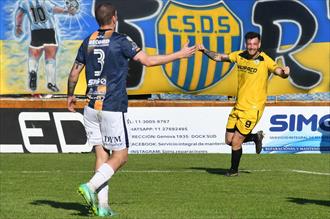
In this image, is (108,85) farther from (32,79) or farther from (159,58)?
(32,79)

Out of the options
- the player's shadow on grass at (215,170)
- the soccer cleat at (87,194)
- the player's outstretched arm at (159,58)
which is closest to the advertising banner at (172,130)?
the player's shadow on grass at (215,170)

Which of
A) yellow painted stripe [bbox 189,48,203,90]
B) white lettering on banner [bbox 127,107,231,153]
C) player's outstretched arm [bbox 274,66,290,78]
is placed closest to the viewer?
player's outstretched arm [bbox 274,66,290,78]

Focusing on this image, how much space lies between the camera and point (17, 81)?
1977cm

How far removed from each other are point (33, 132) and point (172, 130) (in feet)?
9.94

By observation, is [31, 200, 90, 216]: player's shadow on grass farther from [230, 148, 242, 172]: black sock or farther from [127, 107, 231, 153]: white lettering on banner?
[127, 107, 231, 153]: white lettering on banner

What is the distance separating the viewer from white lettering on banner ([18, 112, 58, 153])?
18891mm

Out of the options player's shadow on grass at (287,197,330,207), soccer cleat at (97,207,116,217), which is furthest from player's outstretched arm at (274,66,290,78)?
soccer cleat at (97,207,116,217)

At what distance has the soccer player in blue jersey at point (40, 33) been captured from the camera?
19.8 meters

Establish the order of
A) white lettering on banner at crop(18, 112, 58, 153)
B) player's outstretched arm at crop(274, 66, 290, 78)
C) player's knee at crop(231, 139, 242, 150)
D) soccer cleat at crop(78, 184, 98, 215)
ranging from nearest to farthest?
soccer cleat at crop(78, 184, 98, 215)
player's outstretched arm at crop(274, 66, 290, 78)
player's knee at crop(231, 139, 242, 150)
white lettering on banner at crop(18, 112, 58, 153)

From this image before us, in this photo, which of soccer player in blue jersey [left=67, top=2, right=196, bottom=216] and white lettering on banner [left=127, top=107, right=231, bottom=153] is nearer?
soccer player in blue jersey [left=67, top=2, right=196, bottom=216]

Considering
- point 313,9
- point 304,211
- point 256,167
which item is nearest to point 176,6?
point 313,9

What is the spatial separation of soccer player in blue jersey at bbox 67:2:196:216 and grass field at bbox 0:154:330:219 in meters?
0.48

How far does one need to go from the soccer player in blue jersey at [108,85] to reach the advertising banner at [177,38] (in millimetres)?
11110

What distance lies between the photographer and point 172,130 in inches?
759
